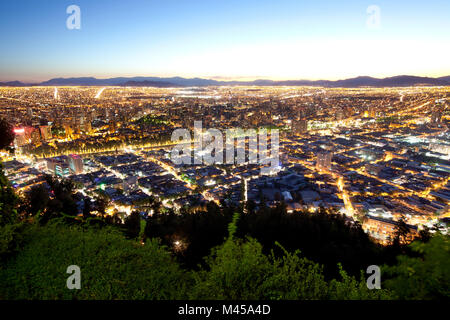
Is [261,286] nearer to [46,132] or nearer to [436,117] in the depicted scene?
[46,132]

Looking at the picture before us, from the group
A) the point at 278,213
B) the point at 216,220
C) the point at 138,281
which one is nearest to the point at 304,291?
the point at 138,281

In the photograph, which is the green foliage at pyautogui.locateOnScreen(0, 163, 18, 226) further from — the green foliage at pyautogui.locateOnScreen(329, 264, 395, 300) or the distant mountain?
the distant mountain

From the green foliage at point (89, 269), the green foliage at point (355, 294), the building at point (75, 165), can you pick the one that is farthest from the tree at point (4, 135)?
the building at point (75, 165)

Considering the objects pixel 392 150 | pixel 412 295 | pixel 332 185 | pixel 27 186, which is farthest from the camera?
pixel 392 150

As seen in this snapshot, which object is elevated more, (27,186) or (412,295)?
(412,295)

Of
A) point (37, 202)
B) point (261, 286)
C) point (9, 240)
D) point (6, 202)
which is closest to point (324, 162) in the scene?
point (37, 202)

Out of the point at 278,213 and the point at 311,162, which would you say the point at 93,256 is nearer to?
the point at 278,213
